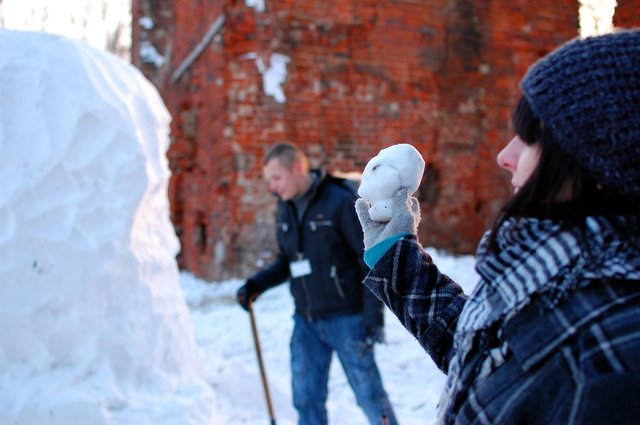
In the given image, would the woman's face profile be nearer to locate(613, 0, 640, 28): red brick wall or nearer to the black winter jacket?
the black winter jacket

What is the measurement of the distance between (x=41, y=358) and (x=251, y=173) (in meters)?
4.72

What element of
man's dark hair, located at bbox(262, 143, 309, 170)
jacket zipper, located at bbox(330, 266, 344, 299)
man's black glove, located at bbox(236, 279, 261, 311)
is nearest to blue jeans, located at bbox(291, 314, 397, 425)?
jacket zipper, located at bbox(330, 266, 344, 299)

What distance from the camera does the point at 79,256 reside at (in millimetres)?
3260

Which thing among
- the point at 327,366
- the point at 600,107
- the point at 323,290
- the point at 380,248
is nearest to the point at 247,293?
the point at 323,290

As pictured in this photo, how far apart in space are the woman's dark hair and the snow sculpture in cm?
264

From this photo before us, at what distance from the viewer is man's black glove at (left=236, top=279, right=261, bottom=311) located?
3730mm

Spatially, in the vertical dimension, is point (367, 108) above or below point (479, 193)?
above

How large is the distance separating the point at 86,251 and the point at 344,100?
17.0 feet

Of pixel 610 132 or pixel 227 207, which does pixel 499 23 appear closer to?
pixel 227 207

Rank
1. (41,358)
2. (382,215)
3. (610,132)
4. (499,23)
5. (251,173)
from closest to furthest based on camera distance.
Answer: (610,132), (382,215), (41,358), (251,173), (499,23)

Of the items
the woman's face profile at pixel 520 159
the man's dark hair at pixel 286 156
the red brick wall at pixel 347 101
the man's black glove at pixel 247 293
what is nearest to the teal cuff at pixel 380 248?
the woman's face profile at pixel 520 159

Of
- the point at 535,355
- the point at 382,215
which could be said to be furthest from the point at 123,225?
the point at 535,355

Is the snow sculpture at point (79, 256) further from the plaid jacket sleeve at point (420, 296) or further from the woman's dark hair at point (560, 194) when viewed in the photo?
the woman's dark hair at point (560, 194)

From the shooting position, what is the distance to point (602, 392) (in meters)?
0.95
